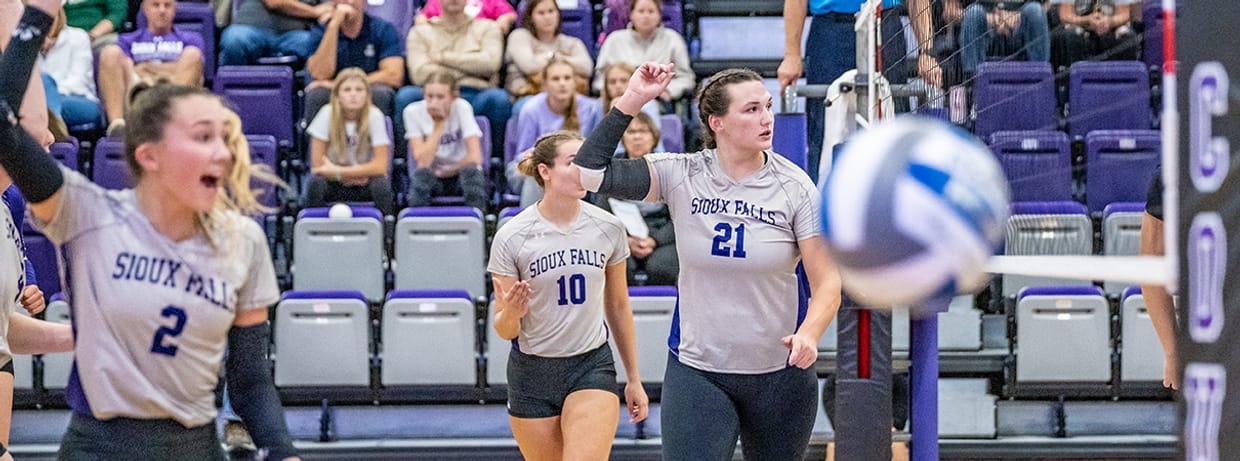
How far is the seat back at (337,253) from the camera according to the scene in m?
8.06

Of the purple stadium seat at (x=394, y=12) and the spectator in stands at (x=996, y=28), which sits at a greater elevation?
the purple stadium seat at (x=394, y=12)

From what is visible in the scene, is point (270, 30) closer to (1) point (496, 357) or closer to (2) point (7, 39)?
(1) point (496, 357)

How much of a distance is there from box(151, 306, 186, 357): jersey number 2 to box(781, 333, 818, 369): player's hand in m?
2.04

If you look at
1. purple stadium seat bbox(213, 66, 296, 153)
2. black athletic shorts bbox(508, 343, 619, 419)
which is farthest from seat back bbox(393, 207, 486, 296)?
black athletic shorts bbox(508, 343, 619, 419)

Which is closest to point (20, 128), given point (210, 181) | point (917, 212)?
point (210, 181)

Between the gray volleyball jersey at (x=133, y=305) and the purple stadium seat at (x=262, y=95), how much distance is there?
21.7ft

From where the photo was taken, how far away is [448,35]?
9.63m

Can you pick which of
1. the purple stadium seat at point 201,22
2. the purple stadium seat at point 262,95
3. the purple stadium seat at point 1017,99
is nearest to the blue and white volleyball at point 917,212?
the purple stadium seat at point 1017,99

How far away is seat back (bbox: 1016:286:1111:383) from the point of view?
759 cm

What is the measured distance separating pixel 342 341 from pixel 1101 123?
5278 mm

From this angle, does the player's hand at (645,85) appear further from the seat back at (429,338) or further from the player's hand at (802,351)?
the seat back at (429,338)

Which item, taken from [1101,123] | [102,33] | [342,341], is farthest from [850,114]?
[102,33]

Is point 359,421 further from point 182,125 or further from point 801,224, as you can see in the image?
point 182,125

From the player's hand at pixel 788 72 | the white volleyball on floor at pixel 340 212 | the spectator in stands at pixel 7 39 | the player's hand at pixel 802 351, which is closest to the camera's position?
the spectator in stands at pixel 7 39
